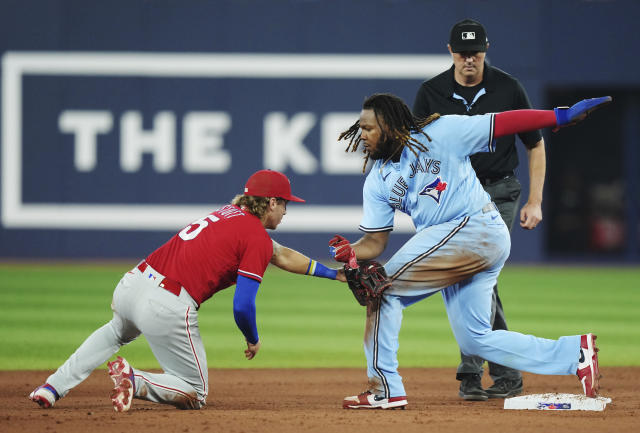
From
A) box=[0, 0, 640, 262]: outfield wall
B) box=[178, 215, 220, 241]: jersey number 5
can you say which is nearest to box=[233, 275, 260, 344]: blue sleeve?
box=[178, 215, 220, 241]: jersey number 5

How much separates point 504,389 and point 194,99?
39.9ft

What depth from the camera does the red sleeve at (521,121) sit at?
4891 mm

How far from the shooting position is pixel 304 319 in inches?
390

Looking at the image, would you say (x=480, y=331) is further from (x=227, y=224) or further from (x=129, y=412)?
(x=129, y=412)

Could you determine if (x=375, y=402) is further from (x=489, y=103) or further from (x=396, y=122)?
(x=489, y=103)

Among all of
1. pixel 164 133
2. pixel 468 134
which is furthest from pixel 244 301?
pixel 164 133

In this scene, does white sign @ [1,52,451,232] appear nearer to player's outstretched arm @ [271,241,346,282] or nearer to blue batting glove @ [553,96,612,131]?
player's outstretched arm @ [271,241,346,282]

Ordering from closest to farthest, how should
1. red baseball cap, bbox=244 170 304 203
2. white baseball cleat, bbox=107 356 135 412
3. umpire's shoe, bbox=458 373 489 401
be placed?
white baseball cleat, bbox=107 356 135 412
red baseball cap, bbox=244 170 304 203
umpire's shoe, bbox=458 373 489 401

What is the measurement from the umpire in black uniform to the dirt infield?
2.25 ft

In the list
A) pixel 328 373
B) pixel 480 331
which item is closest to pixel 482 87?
pixel 480 331

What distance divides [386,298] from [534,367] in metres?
0.89

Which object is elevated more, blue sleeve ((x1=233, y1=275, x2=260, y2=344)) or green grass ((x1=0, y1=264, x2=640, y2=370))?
blue sleeve ((x1=233, y1=275, x2=260, y2=344))

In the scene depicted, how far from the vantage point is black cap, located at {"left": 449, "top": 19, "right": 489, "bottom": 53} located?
5.82m

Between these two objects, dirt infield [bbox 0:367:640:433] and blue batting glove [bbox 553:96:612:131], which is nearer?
dirt infield [bbox 0:367:640:433]
